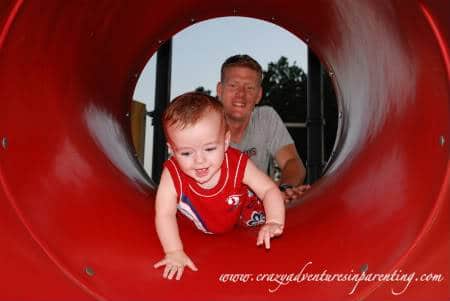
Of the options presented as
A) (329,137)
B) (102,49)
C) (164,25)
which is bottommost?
(102,49)

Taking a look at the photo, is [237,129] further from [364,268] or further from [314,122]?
[314,122]

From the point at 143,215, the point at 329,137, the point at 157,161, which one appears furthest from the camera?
the point at 329,137

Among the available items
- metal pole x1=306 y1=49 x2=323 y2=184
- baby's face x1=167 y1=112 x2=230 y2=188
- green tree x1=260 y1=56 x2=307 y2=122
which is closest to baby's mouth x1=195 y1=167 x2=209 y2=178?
baby's face x1=167 y1=112 x2=230 y2=188

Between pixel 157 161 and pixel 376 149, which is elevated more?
pixel 157 161

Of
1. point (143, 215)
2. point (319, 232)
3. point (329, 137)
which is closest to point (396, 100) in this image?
point (319, 232)

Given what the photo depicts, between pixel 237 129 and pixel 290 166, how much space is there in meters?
0.28

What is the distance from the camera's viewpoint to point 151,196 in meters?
1.73

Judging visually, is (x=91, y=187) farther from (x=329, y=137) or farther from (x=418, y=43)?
(x=329, y=137)

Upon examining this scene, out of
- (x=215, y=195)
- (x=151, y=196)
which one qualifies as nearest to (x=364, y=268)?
(x=215, y=195)

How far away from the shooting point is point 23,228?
3.29 feet

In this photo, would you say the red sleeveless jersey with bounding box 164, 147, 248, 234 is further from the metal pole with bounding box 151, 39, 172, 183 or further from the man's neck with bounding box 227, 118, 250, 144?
the metal pole with bounding box 151, 39, 172, 183

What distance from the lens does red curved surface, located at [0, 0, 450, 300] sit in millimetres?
974

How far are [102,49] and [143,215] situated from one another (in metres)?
0.54

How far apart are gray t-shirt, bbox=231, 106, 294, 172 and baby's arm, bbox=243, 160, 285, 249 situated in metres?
0.66
